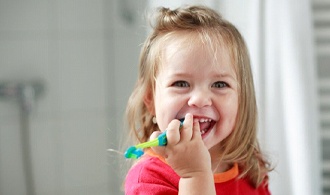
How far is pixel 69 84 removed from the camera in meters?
1.27

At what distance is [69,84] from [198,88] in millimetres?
541

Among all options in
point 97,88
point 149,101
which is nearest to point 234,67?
point 149,101

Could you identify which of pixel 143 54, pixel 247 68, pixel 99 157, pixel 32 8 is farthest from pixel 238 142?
pixel 32 8

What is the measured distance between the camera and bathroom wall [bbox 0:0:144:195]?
48.8 inches

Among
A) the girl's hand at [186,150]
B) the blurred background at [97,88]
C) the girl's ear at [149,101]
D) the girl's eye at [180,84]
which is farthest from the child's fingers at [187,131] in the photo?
the blurred background at [97,88]

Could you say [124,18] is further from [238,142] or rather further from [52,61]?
[238,142]

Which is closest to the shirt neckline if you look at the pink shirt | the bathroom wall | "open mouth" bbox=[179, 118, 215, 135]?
the pink shirt

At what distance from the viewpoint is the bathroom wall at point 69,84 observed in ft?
4.07

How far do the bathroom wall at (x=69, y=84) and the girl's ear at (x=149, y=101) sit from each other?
0.33 metres

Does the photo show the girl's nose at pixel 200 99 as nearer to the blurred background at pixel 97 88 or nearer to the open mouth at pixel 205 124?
the open mouth at pixel 205 124

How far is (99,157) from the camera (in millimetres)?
1297

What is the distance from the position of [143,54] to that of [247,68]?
0.21 meters

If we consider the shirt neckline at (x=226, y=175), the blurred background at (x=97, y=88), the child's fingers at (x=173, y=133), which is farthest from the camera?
the blurred background at (x=97, y=88)

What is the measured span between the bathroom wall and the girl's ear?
1.08ft
